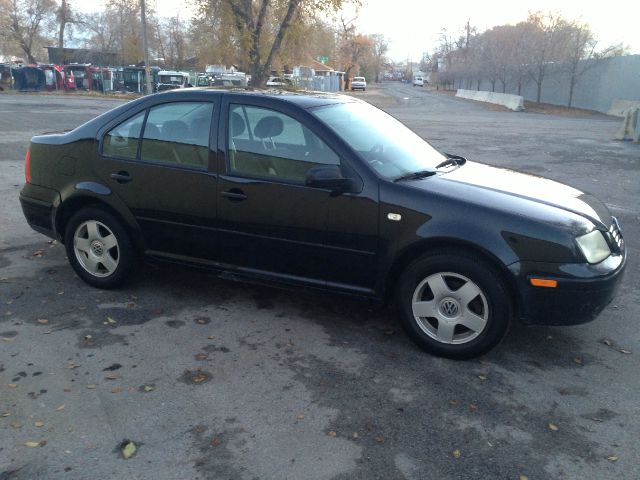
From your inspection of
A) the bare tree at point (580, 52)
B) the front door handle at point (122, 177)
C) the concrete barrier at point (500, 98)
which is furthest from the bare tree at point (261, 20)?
the bare tree at point (580, 52)

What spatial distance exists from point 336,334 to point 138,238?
1862mm

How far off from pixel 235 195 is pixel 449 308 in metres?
1.77

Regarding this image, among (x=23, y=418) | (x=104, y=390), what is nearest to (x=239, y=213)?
(x=104, y=390)

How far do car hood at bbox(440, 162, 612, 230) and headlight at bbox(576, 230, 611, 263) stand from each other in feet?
0.42

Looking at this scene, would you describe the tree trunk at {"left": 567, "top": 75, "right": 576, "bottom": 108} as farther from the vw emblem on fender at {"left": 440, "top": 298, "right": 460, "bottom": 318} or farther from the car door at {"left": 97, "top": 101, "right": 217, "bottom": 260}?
the vw emblem on fender at {"left": 440, "top": 298, "right": 460, "bottom": 318}

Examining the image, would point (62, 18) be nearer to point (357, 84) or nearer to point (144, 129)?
point (357, 84)

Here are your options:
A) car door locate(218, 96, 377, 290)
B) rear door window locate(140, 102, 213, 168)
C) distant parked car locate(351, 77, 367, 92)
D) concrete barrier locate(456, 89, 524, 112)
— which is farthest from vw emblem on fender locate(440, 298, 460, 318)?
distant parked car locate(351, 77, 367, 92)

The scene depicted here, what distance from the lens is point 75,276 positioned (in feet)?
17.9

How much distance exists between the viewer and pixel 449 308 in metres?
3.96

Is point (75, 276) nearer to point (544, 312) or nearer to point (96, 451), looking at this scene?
point (96, 451)

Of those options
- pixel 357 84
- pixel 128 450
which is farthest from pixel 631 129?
pixel 357 84

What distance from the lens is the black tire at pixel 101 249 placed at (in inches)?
194

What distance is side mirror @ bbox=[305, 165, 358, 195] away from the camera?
4023 mm

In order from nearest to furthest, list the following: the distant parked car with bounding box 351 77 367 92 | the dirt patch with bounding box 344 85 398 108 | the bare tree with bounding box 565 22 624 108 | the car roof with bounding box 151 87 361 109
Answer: the car roof with bounding box 151 87 361 109 → the bare tree with bounding box 565 22 624 108 → the dirt patch with bounding box 344 85 398 108 → the distant parked car with bounding box 351 77 367 92
